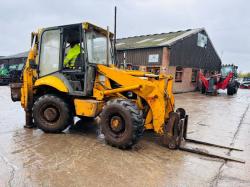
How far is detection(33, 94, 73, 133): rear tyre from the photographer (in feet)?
17.4

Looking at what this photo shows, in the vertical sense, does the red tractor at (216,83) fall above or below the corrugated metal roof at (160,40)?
below

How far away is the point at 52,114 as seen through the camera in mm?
5395

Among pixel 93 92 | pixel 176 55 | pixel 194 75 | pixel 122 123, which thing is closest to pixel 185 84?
pixel 194 75

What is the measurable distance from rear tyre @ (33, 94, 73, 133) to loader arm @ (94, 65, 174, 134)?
129 cm

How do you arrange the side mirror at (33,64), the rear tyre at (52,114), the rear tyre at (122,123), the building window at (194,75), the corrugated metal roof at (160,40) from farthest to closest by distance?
the building window at (194,75) < the corrugated metal roof at (160,40) < the side mirror at (33,64) < the rear tyre at (52,114) < the rear tyre at (122,123)

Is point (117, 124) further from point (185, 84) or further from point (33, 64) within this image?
point (185, 84)

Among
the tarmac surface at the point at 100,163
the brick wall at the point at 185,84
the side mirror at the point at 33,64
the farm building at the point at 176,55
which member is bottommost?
the tarmac surface at the point at 100,163

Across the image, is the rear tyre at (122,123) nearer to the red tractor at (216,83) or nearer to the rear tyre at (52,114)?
the rear tyre at (52,114)

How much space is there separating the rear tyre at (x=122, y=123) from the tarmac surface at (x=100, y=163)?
8.6 inches

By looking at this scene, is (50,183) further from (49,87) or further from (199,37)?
(199,37)

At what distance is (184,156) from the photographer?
4.30m

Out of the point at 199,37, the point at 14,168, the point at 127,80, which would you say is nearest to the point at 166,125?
the point at 127,80

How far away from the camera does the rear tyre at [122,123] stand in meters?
4.27

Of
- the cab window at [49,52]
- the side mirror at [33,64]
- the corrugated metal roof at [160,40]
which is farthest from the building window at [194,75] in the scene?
the side mirror at [33,64]
